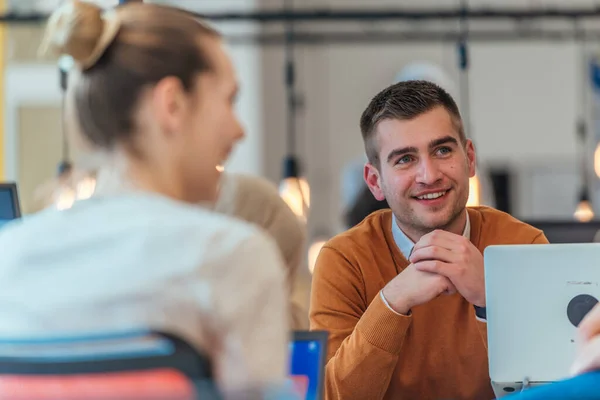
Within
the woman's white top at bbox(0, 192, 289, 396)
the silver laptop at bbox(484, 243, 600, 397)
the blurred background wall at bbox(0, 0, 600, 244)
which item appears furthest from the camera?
the blurred background wall at bbox(0, 0, 600, 244)

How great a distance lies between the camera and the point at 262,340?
1.17m

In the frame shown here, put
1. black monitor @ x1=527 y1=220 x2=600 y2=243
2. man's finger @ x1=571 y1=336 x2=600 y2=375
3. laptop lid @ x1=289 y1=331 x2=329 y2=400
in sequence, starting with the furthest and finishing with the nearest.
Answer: black monitor @ x1=527 y1=220 x2=600 y2=243, laptop lid @ x1=289 y1=331 x2=329 y2=400, man's finger @ x1=571 y1=336 x2=600 y2=375

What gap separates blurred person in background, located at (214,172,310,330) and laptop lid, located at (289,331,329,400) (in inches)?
38.9

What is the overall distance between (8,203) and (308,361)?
2.45 feet

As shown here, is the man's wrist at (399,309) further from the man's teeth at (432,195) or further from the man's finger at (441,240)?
the man's teeth at (432,195)

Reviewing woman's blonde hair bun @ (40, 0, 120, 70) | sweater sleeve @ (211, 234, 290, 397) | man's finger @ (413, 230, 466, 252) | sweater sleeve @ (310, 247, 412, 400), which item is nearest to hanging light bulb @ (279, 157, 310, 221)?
sweater sleeve @ (310, 247, 412, 400)

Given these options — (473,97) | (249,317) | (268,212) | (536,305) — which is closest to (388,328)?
(536,305)

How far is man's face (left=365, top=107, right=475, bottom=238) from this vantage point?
232 centimetres

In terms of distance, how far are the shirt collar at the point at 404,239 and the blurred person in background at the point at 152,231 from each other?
1.07m

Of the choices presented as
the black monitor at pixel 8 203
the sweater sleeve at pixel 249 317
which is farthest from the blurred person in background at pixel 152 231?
the black monitor at pixel 8 203

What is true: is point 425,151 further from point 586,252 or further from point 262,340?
point 262,340

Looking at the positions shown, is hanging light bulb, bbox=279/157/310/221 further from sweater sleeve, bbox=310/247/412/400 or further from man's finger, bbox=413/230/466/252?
man's finger, bbox=413/230/466/252

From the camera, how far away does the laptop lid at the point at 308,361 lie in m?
1.57

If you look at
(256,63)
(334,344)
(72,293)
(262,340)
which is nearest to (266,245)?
(262,340)
